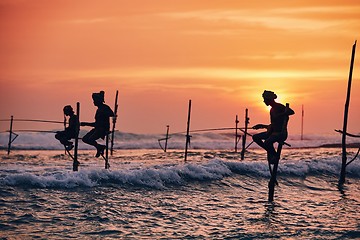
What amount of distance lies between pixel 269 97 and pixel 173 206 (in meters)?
3.92

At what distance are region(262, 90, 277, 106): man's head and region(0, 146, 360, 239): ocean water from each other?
2693 mm

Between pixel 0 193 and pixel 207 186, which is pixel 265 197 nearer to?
pixel 207 186

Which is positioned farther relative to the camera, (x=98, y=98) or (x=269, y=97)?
(x=98, y=98)

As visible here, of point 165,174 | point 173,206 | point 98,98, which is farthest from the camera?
point 165,174

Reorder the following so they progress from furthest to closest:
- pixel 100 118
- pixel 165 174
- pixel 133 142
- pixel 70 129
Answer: pixel 133 142 → pixel 70 129 → pixel 165 174 → pixel 100 118

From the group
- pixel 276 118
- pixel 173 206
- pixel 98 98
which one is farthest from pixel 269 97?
pixel 98 98

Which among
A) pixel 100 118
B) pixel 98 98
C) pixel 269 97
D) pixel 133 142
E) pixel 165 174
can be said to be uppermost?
pixel 269 97

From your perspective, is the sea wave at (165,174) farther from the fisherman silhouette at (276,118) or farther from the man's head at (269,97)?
the man's head at (269,97)

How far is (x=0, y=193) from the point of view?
14.9 meters

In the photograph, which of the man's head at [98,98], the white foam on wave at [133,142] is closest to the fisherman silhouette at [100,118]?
the man's head at [98,98]

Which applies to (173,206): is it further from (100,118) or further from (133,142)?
(133,142)

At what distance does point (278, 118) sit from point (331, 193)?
4137 millimetres

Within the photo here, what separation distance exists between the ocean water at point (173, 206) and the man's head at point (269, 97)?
8.83 feet

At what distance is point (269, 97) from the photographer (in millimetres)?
16125
